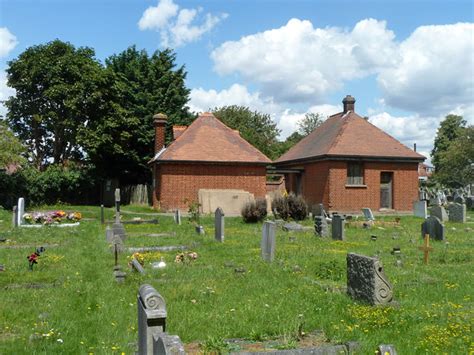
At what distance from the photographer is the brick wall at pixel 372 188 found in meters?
31.7

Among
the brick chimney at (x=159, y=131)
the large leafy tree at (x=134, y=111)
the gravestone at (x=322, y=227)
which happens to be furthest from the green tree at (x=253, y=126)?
the gravestone at (x=322, y=227)

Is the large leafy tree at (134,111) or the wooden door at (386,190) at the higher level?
the large leafy tree at (134,111)

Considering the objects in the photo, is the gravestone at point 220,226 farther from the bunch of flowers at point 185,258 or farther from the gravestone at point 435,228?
the gravestone at point 435,228

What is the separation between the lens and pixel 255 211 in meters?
24.7

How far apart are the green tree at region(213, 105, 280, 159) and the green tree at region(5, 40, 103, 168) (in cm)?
2281

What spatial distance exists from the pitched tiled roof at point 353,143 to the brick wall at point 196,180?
13.2ft

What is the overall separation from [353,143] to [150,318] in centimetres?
2971

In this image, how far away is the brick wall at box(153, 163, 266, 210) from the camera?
32219 mm

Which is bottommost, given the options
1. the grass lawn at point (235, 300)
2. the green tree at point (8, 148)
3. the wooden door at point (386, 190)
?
the grass lawn at point (235, 300)

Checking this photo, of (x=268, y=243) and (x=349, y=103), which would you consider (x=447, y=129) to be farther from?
(x=268, y=243)

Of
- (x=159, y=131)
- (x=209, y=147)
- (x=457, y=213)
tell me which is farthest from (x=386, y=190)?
(x=159, y=131)

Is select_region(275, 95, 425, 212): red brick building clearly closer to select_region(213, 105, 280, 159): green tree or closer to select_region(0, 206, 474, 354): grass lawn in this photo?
select_region(0, 206, 474, 354): grass lawn

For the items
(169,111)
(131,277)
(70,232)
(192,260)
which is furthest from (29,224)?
(169,111)

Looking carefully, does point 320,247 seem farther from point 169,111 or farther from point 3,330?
point 169,111
